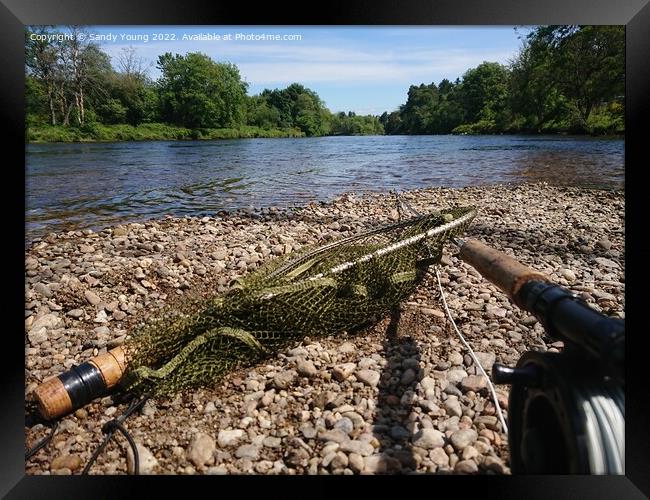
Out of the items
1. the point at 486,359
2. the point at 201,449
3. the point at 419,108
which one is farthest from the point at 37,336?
the point at 419,108

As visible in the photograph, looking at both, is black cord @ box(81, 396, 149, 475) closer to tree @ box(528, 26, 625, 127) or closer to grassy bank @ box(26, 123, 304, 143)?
grassy bank @ box(26, 123, 304, 143)

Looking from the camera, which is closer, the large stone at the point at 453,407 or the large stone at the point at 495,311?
the large stone at the point at 453,407

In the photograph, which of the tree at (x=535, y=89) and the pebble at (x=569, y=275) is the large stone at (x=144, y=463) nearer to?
the pebble at (x=569, y=275)

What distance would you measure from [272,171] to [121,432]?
13.2 feet

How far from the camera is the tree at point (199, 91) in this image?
2.56 m

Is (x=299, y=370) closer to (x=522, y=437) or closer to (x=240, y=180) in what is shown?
(x=522, y=437)

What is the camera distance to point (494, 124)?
152 inches

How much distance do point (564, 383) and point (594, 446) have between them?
0.18 metres

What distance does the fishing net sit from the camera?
196cm

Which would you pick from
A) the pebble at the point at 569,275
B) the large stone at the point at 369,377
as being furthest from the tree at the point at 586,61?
the large stone at the point at 369,377

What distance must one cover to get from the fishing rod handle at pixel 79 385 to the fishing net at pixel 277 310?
6 centimetres

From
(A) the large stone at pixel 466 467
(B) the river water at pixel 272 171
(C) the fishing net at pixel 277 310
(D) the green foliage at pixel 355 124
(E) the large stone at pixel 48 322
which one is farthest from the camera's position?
(B) the river water at pixel 272 171

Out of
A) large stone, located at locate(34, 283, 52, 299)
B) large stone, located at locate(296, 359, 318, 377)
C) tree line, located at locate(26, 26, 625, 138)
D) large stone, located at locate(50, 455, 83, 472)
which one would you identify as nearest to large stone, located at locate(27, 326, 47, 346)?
large stone, located at locate(34, 283, 52, 299)
